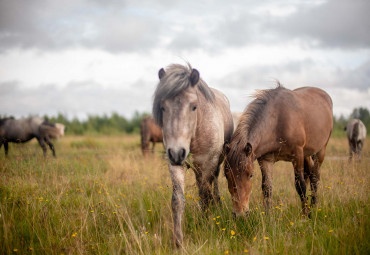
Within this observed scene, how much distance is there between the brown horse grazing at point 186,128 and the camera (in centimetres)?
276

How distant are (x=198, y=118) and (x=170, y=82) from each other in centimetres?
67

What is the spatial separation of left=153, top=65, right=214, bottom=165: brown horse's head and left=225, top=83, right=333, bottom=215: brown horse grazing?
0.87 meters

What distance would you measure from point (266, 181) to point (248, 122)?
104 centimetres

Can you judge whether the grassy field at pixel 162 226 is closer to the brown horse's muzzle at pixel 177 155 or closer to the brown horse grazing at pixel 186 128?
the brown horse grazing at pixel 186 128

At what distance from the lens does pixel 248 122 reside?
3.82 meters

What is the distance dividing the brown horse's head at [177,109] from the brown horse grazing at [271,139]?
871mm

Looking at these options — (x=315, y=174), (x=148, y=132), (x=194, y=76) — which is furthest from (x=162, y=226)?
(x=148, y=132)

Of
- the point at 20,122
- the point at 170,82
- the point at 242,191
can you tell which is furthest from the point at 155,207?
the point at 20,122

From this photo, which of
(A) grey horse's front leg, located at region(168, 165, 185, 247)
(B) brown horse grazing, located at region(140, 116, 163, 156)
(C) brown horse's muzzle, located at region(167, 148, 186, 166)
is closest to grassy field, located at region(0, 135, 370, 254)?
(A) grey horse's front leg, located at region(168, 165, 185, 247)

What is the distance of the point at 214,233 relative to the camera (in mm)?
3117

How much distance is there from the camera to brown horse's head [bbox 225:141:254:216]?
331cm

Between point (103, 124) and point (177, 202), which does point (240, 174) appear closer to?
point (177, 202)

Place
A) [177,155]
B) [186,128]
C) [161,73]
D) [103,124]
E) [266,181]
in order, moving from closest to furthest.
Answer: [177,155], [186,128], [161,73], [266,181], [103,124]

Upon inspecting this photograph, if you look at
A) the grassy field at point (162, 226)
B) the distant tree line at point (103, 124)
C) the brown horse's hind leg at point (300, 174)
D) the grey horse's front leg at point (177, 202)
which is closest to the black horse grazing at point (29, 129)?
the grassy field at point (162, 226)
